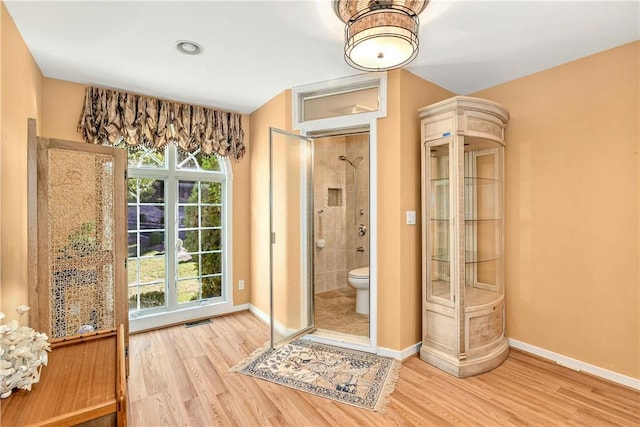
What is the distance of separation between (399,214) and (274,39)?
1684mm

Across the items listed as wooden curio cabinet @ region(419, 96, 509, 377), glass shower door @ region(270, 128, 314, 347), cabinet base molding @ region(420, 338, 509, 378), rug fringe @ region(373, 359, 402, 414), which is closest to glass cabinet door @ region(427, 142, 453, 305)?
wooden curio cabinet @ region(419, 96, 509, 377)

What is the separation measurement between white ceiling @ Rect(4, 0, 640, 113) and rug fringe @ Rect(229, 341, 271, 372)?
8.40ft

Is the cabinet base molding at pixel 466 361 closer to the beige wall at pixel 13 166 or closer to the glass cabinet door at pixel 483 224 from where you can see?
the glass cabinet door at pixel 483 224

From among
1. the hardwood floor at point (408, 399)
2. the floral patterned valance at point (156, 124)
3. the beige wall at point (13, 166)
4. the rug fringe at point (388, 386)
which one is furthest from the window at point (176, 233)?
the rug fringe at point (388, 386)

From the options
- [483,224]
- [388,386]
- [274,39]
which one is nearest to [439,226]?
[483,224]

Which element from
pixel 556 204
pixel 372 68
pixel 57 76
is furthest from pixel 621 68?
pixel 57 76

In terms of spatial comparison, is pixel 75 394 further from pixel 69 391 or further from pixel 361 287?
pixel 361 287

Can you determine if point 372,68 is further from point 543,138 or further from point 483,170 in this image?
point 543,138

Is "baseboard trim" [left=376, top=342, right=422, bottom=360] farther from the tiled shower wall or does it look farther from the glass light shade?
the glass light shade

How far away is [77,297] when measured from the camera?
229 centimetres

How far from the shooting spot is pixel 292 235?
3098mm

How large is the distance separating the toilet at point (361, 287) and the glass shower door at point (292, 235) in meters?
0.74

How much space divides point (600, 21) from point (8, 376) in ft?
11.9

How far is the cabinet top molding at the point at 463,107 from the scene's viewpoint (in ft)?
8.20
